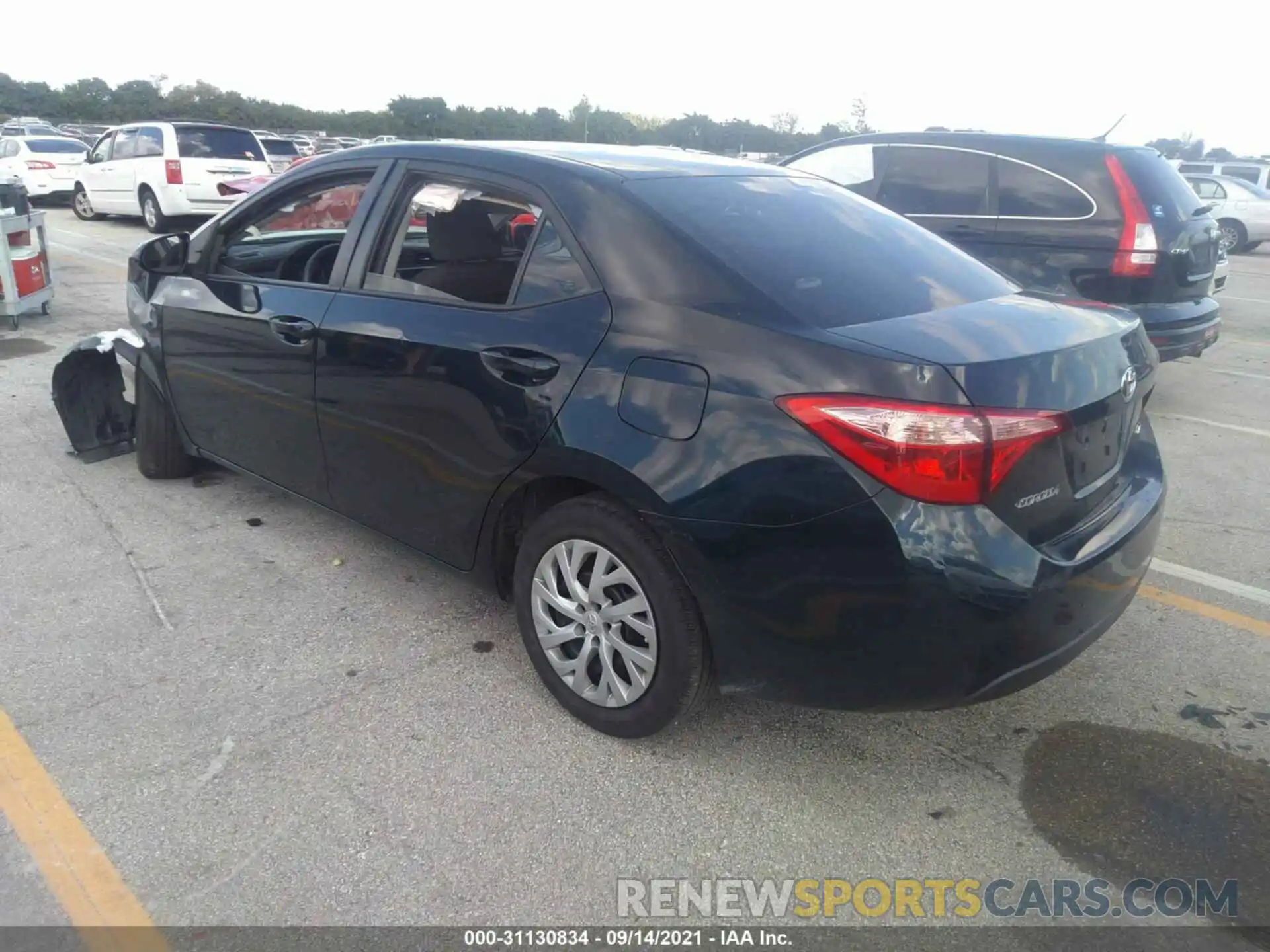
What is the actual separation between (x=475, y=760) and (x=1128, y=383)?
219 centimetres

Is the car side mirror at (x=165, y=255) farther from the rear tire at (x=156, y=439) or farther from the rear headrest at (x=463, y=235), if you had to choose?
the rear headrest at (x=463, y=235)

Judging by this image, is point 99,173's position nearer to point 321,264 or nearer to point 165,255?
point 165,255

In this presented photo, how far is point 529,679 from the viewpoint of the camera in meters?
3.28

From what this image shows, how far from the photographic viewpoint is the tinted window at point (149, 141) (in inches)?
614

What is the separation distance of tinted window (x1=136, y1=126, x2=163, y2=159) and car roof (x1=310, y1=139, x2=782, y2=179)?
1415 cm

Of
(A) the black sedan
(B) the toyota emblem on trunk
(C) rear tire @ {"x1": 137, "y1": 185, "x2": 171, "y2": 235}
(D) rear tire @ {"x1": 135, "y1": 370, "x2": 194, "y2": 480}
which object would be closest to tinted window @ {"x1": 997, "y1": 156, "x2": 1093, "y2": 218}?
(A) the black sedan

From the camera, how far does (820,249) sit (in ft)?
9.73

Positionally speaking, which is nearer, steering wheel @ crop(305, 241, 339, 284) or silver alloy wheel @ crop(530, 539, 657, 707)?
silver alloy wheel @ crop(530, 539, 657, 707)

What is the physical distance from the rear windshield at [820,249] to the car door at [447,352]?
0.41 m

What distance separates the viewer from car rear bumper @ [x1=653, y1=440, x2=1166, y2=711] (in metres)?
2.29

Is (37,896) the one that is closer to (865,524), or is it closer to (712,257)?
(865,524)

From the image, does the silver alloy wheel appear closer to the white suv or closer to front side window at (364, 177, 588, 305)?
front side window at (364, 177, 588, 305)

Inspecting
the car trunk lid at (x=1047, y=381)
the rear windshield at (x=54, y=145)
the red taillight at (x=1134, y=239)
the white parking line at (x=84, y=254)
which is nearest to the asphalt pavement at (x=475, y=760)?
the car trunk lid at (x=1047, y=381)

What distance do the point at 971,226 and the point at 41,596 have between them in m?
6.10
